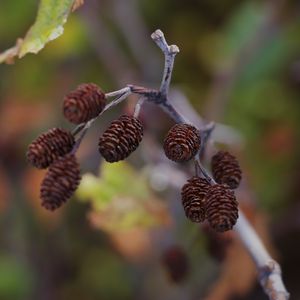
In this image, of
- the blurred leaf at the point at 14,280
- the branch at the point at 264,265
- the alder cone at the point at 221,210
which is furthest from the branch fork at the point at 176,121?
the blurred leaf at the point at 14,280

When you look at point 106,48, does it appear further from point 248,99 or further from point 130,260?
point 130,260

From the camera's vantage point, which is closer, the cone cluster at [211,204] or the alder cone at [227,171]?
the cone cluster at [211,204]

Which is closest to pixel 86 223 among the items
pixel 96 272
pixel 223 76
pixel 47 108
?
pixel 96 272

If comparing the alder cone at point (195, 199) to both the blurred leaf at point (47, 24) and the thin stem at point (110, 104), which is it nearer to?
the thin stem at point (110, 104)

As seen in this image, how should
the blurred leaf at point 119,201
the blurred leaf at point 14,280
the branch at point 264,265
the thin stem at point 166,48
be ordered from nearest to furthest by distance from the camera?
the thin stem at point 166,48
the branch at point 264,265
the blurred leaf at point 119,201
the blurred leaf at point 14,280

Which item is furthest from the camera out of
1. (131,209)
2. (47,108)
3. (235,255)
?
(47,108)

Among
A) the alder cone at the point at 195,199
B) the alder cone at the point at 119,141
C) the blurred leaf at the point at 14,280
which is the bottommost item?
the alder cone at the point at 195,199
